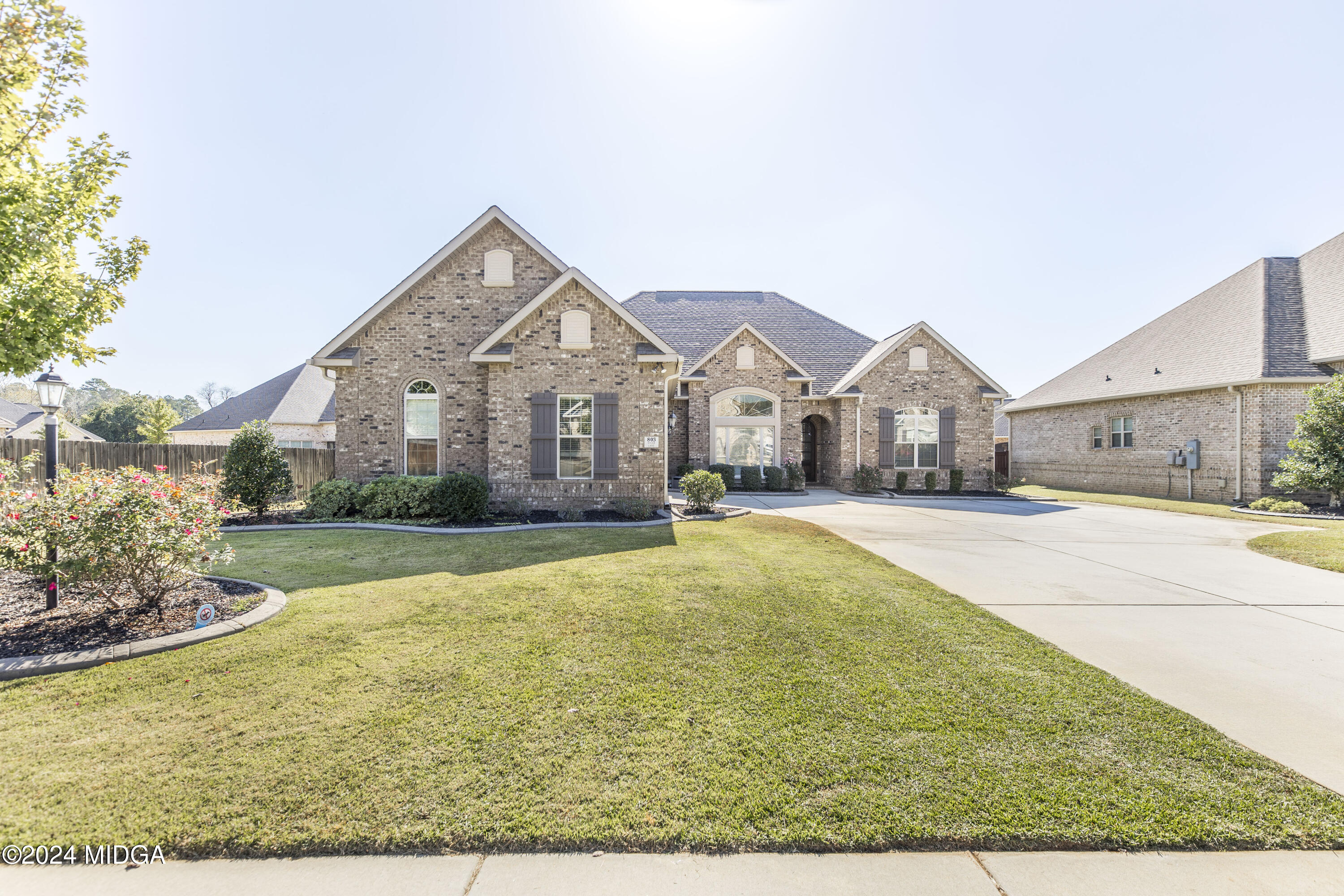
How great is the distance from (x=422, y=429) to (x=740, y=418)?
440 inches

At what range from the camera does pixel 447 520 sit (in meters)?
10.7

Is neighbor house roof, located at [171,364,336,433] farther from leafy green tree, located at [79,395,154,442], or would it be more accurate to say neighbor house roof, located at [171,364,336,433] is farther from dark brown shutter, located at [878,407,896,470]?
dark brown shutter, located at [878,407,896,470]

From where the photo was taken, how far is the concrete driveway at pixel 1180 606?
342cm

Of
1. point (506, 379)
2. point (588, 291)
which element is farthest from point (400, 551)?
point (588, 291)

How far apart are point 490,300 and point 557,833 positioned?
41.6 ft

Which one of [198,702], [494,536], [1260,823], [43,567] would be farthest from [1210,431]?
[43,567]

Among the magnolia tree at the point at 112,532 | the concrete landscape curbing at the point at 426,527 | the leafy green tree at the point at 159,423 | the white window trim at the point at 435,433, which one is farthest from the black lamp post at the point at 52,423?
the leafy green tree at the point at 159,423

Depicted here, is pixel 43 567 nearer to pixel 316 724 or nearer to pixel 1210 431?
pixel 316 724

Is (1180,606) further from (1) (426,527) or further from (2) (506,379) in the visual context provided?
(2) (506,379)

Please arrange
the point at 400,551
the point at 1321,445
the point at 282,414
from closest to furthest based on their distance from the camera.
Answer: the point at 400,551, the point at 1321,445, the point at 282,414

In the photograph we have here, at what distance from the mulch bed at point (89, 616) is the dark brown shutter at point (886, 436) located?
61.8 ft

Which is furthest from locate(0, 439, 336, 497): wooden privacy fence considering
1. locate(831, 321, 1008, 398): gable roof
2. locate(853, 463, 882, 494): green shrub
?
locate(831, 321, 1008, 398): gable roof

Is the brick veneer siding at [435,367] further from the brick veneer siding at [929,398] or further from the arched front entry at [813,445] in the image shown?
the arched front entry at [813,445]

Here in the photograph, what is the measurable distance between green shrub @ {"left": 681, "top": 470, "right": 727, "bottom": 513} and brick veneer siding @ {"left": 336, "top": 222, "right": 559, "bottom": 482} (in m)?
5.04
